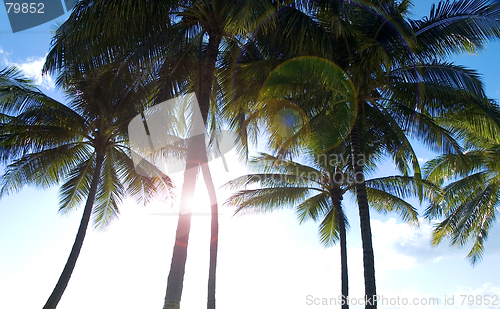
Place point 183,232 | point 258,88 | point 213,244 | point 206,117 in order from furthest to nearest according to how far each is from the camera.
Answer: point 213,244
point 258,88
point 206,117
point 183,232

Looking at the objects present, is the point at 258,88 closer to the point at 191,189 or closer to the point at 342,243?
the point at 191,189

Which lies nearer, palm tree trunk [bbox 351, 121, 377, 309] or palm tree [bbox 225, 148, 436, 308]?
palm tree trunk [bbox 351, 121, 377, 309]

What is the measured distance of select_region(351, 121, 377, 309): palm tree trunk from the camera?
8969 millimetres

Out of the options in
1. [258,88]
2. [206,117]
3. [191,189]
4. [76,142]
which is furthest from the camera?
[76,142]

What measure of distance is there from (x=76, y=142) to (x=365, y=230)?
9.77 meters

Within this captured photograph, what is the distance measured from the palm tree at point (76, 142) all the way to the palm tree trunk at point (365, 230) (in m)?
6.15

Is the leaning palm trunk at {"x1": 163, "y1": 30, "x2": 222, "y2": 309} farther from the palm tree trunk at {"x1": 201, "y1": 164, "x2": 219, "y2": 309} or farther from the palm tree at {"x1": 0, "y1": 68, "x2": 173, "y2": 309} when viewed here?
the palm tree at {"x1": 0, "y1": 68, "x2": 173, "y2": 309}

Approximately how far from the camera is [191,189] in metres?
7.61

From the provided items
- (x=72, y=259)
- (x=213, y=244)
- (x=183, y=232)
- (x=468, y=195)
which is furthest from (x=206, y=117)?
(x=468, y=195)

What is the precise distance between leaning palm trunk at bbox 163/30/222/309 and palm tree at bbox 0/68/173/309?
2187 mm

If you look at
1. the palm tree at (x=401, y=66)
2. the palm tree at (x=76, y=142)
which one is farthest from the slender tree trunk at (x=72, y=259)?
the palm tree at (x=401, y=66)

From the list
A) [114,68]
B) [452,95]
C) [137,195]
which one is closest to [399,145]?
[452,95]

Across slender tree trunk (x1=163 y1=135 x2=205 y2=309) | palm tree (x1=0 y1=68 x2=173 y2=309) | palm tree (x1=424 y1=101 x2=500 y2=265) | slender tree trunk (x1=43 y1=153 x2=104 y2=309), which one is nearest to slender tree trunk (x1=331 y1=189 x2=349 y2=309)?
palm tree (x1=424 y1=101 x2=500 y2=265)

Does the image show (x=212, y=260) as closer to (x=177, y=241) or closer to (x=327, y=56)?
(x=177, y=241)
